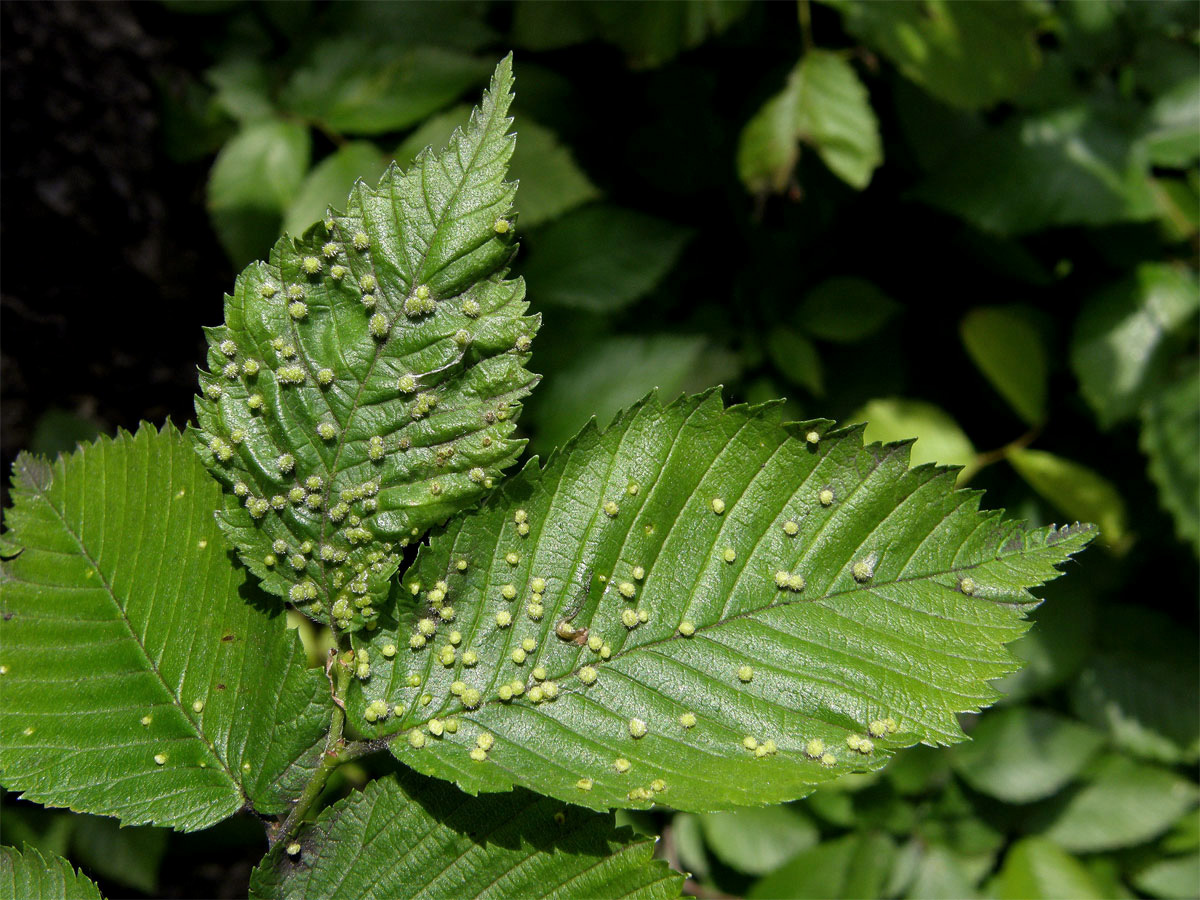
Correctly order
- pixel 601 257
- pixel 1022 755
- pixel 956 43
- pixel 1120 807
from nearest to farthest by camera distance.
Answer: pixel 956 43 < pixel 601 257 < pixel 1022 755 < pixel 1120 807

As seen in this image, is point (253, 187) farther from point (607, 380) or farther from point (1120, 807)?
point (1120, 807)

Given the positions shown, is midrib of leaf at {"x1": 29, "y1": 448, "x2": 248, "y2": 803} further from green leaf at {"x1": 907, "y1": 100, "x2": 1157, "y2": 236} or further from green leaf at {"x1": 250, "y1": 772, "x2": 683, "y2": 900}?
green leaf at {"x1": 907, "y1": 100, "x2": 1157, "y2": 236}

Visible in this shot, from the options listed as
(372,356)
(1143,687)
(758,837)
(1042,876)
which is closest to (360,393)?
(372,356)

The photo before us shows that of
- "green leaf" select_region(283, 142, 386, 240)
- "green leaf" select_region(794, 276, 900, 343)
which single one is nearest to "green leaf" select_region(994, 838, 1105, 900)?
"green leaf" select_region(794, 276, 900, 343)

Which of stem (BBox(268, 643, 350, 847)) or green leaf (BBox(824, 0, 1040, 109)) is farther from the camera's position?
green leaf (BBox(824, 0, 1040, 109))

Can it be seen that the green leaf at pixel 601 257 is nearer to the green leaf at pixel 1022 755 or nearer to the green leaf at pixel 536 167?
the green leaf at pixel 536 167

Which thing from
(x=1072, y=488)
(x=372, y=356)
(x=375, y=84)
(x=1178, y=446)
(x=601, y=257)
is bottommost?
(x=1072, y=488)

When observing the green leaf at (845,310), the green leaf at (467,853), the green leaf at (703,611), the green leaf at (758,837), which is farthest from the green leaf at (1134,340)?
the green leaf at (467,853)
